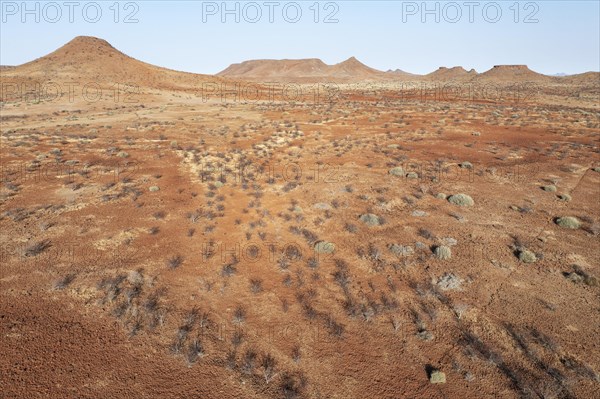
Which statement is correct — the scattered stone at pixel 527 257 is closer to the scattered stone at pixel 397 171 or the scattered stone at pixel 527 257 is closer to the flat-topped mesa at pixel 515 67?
the scattered stone at pixel 397 171

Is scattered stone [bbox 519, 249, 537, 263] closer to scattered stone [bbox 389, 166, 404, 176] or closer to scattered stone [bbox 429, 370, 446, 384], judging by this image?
scattered stone [bbox 429, 370, 446, 384]

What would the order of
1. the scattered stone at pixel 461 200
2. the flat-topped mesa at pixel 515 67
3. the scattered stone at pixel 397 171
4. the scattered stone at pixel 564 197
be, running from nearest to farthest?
the scattered stone at pixel 461 200 → the scattered stone at pixel 564 197 → the scattered stone at pixel 397 171 → the flat-topped mesa at pixel 515 67

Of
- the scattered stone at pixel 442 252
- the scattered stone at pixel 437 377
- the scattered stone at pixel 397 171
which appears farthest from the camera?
the scattered stone at pixel 397 171

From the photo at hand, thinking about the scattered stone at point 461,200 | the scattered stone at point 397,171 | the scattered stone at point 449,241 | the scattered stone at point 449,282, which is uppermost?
the scattered stone at point 397,171

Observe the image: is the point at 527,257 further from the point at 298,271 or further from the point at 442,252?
the point at 298,271

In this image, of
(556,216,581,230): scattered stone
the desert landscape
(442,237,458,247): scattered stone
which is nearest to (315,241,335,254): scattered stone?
the desert landscape

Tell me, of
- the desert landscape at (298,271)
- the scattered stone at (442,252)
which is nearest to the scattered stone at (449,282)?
the desert landscape at (298,271)

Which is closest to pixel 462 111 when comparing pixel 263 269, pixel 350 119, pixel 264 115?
pixel 350 119
